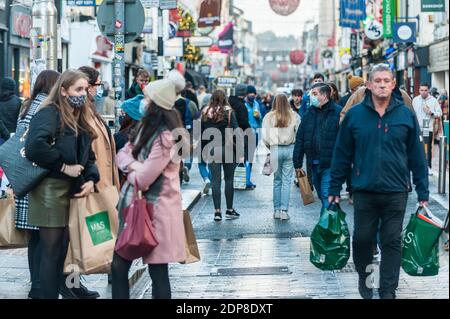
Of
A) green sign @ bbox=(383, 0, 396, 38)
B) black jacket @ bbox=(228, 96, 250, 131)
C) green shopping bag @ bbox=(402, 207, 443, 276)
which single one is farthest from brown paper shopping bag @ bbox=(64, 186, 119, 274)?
green sign @ bbox=(383, 0, 396, 38)

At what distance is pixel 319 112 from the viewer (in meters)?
11.2

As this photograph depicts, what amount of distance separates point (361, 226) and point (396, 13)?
115 feet

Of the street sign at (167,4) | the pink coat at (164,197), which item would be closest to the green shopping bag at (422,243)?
the pink coat at (164,197)

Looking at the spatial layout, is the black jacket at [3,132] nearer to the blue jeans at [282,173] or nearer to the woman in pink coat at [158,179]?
the blue jeans at [282,173]

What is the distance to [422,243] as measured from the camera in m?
7.31

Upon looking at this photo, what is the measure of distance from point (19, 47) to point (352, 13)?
1791 centimetres

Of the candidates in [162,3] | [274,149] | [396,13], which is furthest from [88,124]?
[396,13]

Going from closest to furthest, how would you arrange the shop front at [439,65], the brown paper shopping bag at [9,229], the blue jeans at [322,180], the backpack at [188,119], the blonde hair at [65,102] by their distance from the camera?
1. the blonde hair at [65,102]
2. the brown paper shopping bag at [9,229]
3. the blue jeans at [322,180]
4. the backpack at [188,119]
5. the shop front at [439,65]

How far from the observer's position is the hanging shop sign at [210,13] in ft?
123

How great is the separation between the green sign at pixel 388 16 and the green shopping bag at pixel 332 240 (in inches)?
1279

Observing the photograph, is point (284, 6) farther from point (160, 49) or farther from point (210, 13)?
point (210, 13)

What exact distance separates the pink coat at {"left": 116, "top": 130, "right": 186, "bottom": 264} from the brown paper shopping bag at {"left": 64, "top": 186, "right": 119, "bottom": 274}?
2.75 feet

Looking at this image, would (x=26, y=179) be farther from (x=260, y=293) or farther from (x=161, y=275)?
(x=260, y=293)

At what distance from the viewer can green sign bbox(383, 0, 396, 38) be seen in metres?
39.4
